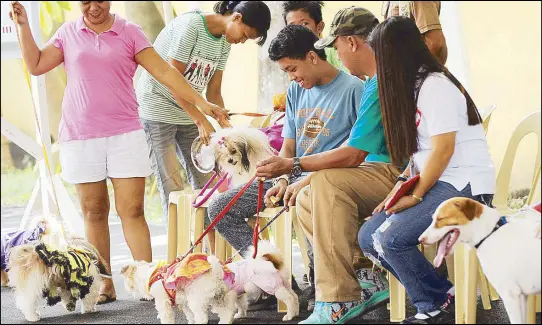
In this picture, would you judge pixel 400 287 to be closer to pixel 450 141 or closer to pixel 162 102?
pixel 450 141

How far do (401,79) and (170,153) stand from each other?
1.67 meters

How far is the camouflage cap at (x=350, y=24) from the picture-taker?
10.8 ft

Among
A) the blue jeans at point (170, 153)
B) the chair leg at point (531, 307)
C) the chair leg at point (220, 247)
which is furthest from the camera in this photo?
the blue jeans at point (170, 153)

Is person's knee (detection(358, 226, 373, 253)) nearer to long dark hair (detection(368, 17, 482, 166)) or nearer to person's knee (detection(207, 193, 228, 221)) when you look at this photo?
long dark hair (detection(368, 17, 482, 166))

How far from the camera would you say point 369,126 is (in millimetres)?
3197

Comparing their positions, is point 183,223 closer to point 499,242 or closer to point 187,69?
point 187,69

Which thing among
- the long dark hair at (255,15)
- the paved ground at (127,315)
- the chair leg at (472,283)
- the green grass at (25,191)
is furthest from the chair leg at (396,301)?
the green grass at (25,191)

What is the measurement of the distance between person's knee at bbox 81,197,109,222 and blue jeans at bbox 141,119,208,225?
1.57 feet

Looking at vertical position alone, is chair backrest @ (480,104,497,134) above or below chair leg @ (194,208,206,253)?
above

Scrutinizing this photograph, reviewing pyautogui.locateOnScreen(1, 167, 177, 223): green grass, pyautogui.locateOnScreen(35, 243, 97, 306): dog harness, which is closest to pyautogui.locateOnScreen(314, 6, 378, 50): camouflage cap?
pyautogui.locateOnScreen(35, 243, 97, 306): dog harness

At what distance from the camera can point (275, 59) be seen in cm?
355

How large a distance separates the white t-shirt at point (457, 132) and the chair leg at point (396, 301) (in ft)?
1.63

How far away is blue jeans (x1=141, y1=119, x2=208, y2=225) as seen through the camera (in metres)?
4.30

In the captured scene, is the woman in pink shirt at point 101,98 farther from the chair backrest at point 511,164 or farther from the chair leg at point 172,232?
the chair backrest at point 511,164
